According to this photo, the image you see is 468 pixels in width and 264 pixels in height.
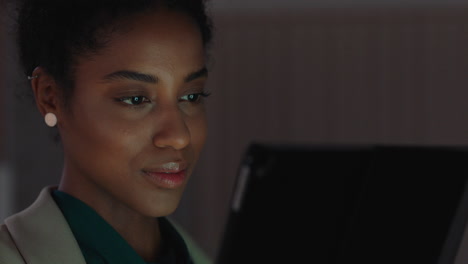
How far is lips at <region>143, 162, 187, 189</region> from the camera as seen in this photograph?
3.00 ft

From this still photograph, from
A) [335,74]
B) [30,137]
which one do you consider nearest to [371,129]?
[335,74]

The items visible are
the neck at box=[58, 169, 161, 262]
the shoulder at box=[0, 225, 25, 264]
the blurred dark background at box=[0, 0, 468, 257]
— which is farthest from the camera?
the blurred dark background at box=[0, 0, 468, 257]

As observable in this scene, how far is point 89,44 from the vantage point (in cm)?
92

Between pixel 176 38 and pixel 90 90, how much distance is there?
131 millimetres

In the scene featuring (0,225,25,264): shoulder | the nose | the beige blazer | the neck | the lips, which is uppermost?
the nose

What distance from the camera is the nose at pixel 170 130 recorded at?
2.96 feet

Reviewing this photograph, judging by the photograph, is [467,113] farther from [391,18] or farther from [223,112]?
[223,112]

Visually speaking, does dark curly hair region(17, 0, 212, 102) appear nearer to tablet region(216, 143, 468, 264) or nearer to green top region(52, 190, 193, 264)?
green top region(52, 190, 193, 264)

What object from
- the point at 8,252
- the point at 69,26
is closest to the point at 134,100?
the point at 69,26

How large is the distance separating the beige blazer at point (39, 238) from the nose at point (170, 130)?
167 millimetres

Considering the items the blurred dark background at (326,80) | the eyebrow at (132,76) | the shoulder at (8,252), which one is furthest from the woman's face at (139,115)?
the blurred dark background at (326,80)

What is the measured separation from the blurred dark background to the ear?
306 centimetres

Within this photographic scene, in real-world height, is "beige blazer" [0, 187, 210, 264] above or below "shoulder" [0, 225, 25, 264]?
above

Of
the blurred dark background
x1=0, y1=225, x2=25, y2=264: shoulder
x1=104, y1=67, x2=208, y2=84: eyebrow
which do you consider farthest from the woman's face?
the blurred dark background
